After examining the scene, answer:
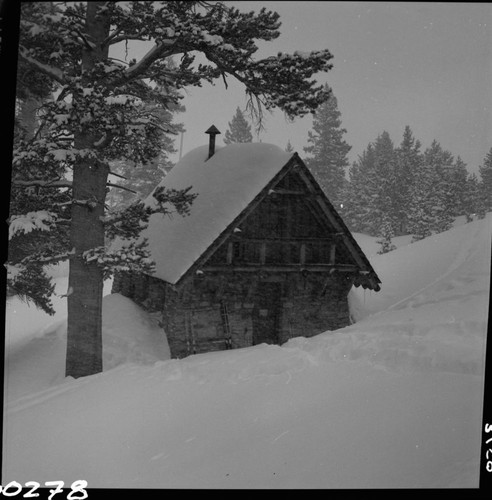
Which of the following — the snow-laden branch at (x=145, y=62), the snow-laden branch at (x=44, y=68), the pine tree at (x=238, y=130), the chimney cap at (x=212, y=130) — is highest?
the snow-laden branch at (x=145, y=62)

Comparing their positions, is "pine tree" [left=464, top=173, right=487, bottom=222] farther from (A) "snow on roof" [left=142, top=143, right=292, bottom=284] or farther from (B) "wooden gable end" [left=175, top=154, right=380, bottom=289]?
(A) "snow on roof" [left=142, top=143, right=292, bottom=284]

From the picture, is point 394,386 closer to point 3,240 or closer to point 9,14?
point 3,240

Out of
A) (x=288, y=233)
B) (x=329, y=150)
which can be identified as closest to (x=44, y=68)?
(x=288, y=233)

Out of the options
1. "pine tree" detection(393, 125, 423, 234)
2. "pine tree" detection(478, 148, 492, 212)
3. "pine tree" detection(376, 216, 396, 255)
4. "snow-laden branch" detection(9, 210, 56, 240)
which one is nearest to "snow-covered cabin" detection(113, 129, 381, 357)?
"pine tree" detection(393, 125, 423, 234)

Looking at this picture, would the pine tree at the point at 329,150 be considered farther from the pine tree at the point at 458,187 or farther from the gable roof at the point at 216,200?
the pine tree at the point at 458,187

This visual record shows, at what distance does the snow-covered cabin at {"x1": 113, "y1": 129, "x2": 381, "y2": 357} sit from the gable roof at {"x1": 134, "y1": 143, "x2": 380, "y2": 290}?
0.02 metres

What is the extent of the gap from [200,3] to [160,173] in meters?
6.51

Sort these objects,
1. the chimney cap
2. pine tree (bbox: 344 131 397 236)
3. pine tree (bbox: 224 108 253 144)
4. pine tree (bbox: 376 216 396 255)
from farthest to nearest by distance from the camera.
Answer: pine tree (bbox: 376 216 396 255) → pine tree (bbox: 344 131 397 236) → pine tree (bbox: 224 108 253 144) → the chimney cap

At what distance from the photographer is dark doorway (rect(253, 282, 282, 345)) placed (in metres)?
9.01

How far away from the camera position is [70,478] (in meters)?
4.27

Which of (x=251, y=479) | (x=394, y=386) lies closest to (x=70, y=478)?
(x=251, y=479)

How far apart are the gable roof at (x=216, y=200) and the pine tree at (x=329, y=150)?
828 millimetres

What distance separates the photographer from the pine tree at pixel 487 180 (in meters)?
5.28

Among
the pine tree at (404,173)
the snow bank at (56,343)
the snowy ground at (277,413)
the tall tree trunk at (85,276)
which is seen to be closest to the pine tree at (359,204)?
the pine tree at (404,173)
